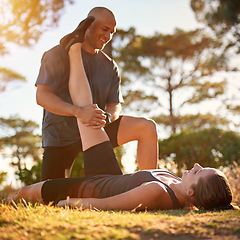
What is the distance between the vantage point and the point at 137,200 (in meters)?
2.06

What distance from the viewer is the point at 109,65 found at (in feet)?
11.7

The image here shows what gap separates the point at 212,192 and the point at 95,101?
1.64 meters

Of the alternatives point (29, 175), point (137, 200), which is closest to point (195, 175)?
point (137, 200)

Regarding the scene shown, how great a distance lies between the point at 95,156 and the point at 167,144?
5831 mm

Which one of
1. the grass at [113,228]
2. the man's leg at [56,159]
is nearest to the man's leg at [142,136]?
the man's leg at [56,159]

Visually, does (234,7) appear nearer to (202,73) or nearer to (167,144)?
(202,73)

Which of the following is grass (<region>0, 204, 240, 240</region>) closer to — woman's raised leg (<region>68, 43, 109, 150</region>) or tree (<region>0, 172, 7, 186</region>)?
woman's raised leg (<region>68, 43, 109, 150</region>)

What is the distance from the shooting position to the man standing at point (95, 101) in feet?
10.00

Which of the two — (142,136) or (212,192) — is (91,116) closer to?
(142,136)

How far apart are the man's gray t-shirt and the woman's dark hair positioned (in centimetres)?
147

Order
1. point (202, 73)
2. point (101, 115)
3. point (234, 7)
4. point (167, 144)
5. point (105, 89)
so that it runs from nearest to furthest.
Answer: point (101, 115), point (105, 89), point (167, 144), point (234, 7), point (202, 73)

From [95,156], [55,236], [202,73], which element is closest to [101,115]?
[95,156]

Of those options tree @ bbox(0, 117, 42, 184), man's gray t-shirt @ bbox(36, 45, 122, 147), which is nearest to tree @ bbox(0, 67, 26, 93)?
tree @ bbox(0, 117, 42, 184)

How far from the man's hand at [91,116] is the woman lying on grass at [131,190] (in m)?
0.09
